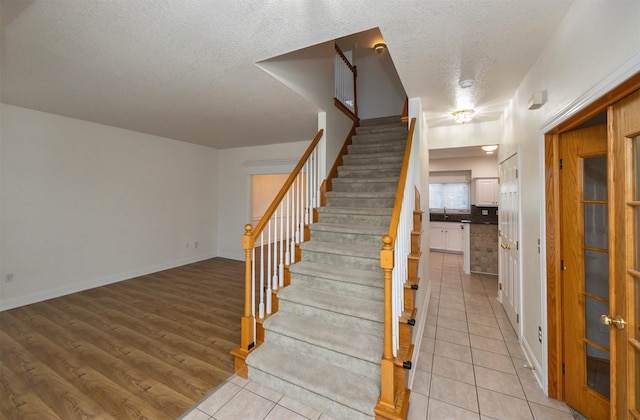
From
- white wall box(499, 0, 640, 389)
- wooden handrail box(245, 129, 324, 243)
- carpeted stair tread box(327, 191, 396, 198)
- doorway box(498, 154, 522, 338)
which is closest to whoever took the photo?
white wall box(499, 0, 640, 389)

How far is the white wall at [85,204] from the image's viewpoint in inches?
132

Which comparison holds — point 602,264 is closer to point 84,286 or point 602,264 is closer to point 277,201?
point 277,201

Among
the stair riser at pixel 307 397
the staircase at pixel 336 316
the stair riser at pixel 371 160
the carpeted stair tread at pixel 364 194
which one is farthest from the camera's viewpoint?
the stair riser at pixel 371 160

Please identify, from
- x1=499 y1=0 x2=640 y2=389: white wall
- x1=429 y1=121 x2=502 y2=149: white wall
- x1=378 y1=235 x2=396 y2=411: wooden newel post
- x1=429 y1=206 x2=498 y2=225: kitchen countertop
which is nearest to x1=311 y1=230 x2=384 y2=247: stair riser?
x1=378 y1=235 x2=396 y2=411: wooden newel post

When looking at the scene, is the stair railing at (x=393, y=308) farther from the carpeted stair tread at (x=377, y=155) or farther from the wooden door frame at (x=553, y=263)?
the carpeted stair tread at (x=377, y=155)

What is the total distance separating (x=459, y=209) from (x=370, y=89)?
3.97 meters

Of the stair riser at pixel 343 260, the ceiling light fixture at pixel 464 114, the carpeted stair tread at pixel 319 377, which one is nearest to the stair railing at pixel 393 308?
the carpeted stair tread at pixel 319 377

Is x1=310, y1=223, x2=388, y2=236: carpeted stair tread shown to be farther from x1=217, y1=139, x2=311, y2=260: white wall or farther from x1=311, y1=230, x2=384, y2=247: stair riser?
x1=217, y1=139, x2=311, y2=260: white wall

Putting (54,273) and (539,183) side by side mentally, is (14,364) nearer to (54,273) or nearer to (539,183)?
(54,273)

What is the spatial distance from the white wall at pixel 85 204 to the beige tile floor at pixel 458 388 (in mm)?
3486

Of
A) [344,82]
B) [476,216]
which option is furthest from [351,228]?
[476,216]

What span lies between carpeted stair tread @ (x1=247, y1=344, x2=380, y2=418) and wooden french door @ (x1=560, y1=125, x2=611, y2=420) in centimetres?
137

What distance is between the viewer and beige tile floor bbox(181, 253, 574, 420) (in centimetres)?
178

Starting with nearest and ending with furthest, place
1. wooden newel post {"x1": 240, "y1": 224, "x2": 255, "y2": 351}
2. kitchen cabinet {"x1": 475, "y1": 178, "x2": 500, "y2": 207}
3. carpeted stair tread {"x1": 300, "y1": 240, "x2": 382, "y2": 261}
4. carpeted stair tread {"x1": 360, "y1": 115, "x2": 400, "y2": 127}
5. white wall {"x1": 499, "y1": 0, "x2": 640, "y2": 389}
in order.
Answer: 1. white wall {"x1": 499, "y1": 0, "x2": 640, "y2": 389}
2. wooden newel post {"x1": 240, "y1": 224, "x2": 255, "y2": 351}
3. carpeted stair tread {"x1": 300, "y1": 240, "x2": 382, "y2": 261}
4. carpeted stair tread {"x1": 360, "y1": 115, "x2": 400, "y2": 127}
5. kitchen cabinet {"x1": 475, "y1": 178, "x2": 500, "y2": 207}
